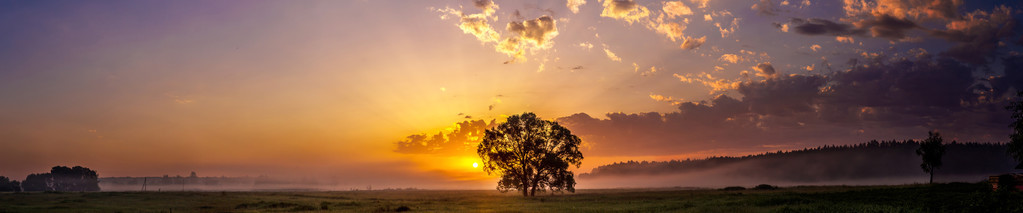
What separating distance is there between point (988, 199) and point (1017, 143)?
27177mm

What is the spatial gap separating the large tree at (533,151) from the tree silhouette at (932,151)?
65.1 m

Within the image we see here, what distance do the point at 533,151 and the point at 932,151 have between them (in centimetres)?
7268

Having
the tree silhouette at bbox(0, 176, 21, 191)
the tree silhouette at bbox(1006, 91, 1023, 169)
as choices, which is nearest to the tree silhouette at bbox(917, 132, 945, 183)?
the tree silhouette at bbox(1006, 91, 1023, 169)

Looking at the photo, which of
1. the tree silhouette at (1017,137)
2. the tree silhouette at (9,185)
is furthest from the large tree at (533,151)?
the tree silhouette at (9,185)

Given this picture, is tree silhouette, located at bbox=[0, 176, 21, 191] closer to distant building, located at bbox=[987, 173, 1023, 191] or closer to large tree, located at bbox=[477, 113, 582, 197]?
large tree, located at bbox=[477, 113, 582, 197]

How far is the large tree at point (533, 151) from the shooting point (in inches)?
3265

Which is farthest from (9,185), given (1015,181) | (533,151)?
(1015,181)

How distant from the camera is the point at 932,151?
93.4m

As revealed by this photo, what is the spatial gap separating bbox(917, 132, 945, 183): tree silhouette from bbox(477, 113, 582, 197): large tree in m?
65.1

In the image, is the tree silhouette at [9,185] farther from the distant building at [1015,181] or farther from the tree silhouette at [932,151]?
the tree silhouette at [932,151]

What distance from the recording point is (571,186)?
84.3 meters

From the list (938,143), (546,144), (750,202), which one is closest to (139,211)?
(546,144)

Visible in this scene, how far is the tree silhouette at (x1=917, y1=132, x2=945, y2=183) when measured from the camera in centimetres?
9306

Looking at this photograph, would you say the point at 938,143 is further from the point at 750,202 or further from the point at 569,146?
the point at 750,202
